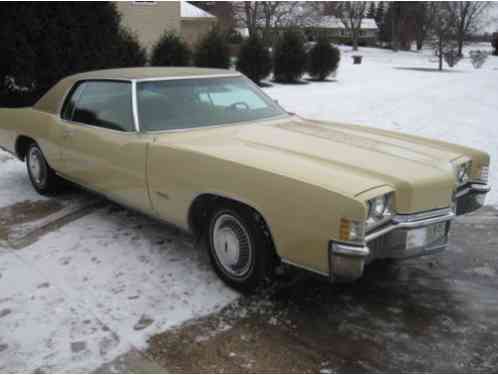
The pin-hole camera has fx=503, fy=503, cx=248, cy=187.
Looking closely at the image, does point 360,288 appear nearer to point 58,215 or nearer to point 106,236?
point 106,236

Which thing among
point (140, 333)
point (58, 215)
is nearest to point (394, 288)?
point (140, 333)

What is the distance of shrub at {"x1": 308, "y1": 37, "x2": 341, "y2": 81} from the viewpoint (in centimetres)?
1925

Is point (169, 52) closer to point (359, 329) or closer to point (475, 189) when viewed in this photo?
point (475, 189)

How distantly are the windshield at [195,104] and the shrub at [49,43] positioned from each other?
A: 271 inches

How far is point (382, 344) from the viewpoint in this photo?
2.82 metres

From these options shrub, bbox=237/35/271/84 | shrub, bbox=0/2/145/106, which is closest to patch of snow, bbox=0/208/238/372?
shrub, bbox=0/2/145/106

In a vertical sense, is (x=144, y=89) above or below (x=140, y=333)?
above

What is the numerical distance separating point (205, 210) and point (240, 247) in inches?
16.0

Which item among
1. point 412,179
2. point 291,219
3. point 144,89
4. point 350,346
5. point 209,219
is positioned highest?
point 144,89

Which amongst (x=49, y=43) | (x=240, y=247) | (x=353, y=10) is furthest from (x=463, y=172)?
(x=353, y=10)

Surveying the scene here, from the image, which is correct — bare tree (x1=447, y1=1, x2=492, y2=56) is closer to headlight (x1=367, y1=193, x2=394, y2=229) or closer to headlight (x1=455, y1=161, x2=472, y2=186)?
headlight (x1=455, y1=161, x2=472, y2=186)

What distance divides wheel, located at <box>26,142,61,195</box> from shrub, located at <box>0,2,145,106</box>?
5180 millimetres

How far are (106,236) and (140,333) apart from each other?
5.28ft

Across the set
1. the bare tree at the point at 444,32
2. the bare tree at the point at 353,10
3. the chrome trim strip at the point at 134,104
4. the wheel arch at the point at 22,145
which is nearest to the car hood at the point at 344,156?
the chrome trim strip at the point at 134,104
